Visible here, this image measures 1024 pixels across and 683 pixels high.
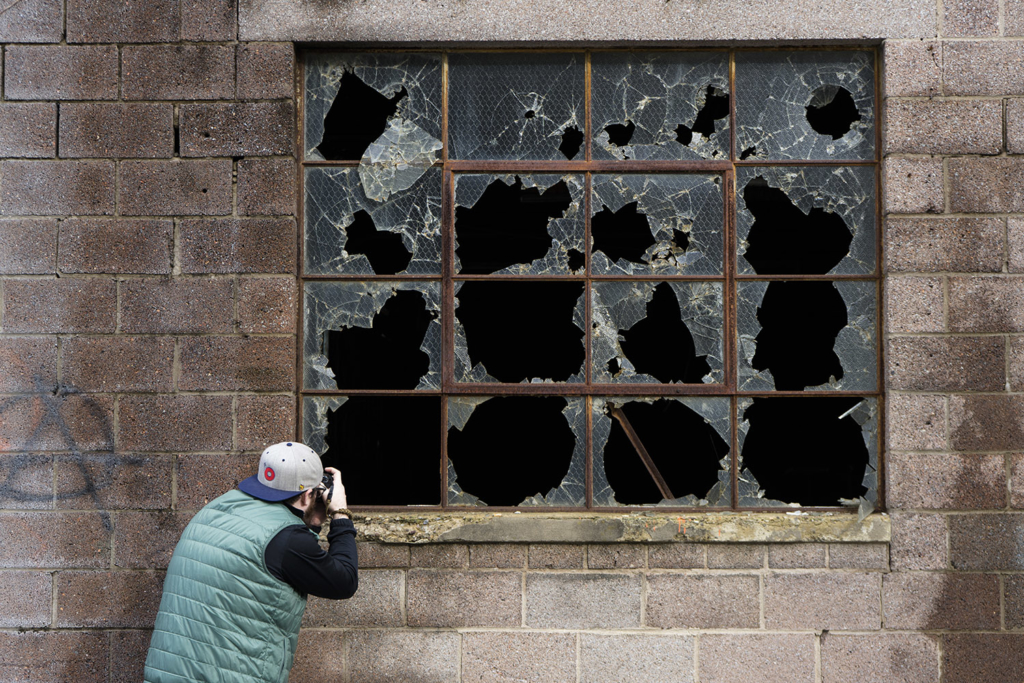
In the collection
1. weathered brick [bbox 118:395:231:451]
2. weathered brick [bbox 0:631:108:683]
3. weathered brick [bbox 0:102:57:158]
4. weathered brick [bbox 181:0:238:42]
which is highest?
weathered brick [bbox 181:0:238:42]

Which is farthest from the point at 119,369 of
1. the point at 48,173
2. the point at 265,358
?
the point at 48,173

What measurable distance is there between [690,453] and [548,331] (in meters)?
1.05

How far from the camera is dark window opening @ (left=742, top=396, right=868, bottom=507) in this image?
4.42 meters

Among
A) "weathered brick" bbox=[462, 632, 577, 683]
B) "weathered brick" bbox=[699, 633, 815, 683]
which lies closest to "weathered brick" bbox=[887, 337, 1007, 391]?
"weathered brick" bbox=[699, 633, 815, 683]

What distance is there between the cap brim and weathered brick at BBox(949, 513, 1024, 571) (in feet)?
11.2

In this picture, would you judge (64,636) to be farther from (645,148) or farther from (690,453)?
(645,148)

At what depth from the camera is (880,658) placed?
422 cm

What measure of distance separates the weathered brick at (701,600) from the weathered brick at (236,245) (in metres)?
2.69

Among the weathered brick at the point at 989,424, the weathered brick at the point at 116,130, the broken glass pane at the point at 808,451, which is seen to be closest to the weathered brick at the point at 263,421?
the weathered brick at the point at 116,130

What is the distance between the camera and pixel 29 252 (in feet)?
14.3

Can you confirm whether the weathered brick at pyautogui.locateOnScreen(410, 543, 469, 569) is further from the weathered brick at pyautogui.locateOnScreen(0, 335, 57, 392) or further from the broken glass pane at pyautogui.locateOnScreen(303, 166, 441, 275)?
the weathered brick at pyautogui.locateOnScreen(0, 335, 57, 392)

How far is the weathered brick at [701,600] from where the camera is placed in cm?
426

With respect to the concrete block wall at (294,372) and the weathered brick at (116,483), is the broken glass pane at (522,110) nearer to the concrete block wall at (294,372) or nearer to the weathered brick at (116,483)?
the concrete block wall at (294,372)

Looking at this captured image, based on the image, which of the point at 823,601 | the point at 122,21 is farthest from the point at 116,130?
the point at 823,601
